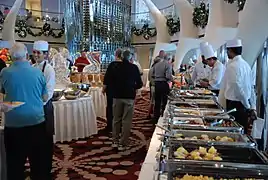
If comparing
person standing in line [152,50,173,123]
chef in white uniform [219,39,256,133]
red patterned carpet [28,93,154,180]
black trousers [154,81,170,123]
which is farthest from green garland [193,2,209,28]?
chef in white uniform [219,39,256,133]

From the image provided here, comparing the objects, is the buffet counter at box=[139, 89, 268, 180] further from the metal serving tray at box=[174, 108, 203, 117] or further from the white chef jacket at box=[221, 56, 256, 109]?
the white chef jacket at box=[221, 56, 256, 109]

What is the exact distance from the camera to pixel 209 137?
76.2 inches

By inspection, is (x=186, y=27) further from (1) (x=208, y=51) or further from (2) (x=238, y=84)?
(2) (x=238, y=84)

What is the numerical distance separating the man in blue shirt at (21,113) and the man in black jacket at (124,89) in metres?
1.67

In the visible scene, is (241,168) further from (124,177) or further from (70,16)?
(70,16)

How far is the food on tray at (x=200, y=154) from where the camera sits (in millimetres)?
1495

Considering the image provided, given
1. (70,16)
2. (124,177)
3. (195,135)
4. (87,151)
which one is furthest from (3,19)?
(195,135)

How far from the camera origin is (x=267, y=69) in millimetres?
4398

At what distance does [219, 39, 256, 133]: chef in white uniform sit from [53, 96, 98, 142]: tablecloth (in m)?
2.20

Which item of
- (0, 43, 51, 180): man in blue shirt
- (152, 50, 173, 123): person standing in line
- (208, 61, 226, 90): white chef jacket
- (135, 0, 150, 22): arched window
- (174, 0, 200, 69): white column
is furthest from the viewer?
(135, 0, 150, 22): arched window

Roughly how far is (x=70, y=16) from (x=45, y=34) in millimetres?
6781

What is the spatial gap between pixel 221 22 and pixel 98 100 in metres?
3.27

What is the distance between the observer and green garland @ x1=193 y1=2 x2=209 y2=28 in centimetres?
979

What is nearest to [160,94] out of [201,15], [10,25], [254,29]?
[254,29]
